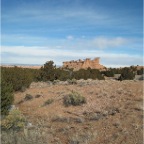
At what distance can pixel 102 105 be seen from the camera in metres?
17.8

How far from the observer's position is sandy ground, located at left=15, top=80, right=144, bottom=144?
12938mm

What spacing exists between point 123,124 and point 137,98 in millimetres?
4060

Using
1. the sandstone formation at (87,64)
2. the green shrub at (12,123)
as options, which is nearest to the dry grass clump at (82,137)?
the green shrub at (12,123)

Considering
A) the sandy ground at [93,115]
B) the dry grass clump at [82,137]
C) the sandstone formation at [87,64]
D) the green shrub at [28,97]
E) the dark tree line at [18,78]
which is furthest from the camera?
the sandstone formation at [87,64]

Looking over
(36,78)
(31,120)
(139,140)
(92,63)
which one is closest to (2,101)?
(31,120)

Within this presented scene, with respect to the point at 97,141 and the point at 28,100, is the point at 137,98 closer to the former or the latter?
the point at 97,141

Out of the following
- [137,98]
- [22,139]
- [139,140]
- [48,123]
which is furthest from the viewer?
[137,98]

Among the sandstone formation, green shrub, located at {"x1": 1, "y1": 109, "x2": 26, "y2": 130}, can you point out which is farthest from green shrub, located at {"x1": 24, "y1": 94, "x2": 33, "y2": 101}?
the sandstone formation

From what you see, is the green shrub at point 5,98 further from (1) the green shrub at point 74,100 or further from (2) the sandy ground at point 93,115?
(1) the green shrub at point 74,100

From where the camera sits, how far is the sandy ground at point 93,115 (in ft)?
42.4

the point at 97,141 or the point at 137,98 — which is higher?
the point at 137,98

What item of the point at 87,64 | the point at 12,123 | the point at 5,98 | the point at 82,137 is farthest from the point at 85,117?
the point at 87,64

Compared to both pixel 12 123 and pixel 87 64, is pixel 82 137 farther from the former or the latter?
pixel 87 64

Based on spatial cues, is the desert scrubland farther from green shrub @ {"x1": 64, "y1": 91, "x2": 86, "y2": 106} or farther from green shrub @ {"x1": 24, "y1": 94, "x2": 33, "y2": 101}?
green shrub @ {"x1": 64, "y1": 91, "x2": 86, "y2": 106}
